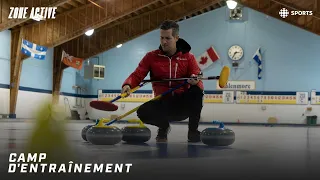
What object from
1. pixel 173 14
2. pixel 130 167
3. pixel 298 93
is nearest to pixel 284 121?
pixel 298 93

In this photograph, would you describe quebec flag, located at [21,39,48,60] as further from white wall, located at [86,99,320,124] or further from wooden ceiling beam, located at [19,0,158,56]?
white wall, located at [86,99,320,124]

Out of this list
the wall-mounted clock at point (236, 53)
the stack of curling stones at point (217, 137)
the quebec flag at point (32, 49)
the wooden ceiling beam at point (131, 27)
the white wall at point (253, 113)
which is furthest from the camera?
the wall-mounted clock at point (236, 53)

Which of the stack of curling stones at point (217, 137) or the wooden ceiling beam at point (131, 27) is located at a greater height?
the wooden ceiling beam at point (131, 27)

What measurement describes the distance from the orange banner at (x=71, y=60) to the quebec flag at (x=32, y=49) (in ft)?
7.36

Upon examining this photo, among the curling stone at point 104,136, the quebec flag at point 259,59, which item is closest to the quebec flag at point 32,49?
the quebec flag at point 259,59

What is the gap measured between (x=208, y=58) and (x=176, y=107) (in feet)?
60.0

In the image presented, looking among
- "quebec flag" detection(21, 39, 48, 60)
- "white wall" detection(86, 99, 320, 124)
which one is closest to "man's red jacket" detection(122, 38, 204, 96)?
"quebec flag" detection(21, 39, 48, 60)

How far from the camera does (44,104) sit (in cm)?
204

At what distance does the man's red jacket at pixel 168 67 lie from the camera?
160 inches

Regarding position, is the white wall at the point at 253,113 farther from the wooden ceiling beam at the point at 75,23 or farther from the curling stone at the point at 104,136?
the curling stone at the point at 104,136

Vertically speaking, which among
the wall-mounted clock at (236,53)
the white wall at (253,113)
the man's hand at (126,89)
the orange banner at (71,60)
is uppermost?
the wall-mounted clock at (236,53)

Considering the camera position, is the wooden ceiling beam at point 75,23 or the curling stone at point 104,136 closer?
the curling stone at point 104,136

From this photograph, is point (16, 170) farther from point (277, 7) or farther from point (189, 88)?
point (277, 7)

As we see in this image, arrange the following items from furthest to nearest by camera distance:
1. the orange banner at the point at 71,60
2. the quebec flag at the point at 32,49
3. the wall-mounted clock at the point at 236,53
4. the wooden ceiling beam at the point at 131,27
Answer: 1. the wall-mounted clock at the point at 236,53
2. the wooden ceiling beam at the point at 131,27
3. the orange banner at the point at 71,60
4. the quebec flag at the point at 32,49
